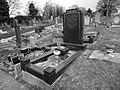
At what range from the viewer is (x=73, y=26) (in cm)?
525

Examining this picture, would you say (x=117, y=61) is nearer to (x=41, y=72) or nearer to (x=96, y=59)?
(x=96, y=59)

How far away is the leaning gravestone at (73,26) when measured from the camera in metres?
4.93

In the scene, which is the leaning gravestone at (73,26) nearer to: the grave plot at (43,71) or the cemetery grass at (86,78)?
the grave plot at (43,71)

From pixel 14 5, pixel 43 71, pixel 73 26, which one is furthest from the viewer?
pixel 14 5

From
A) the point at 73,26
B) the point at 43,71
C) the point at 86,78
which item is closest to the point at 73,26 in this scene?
the point at 73,26

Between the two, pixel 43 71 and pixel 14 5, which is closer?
pixel 43 71

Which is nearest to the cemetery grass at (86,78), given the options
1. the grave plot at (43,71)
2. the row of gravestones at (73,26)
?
the grave plot at (43,71)

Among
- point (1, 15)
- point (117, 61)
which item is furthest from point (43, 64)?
point (1, 15)

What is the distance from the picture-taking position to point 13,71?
370 cm

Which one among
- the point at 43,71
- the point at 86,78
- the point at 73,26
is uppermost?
the point at 73,26

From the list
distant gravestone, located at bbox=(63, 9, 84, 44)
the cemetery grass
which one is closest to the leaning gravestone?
distant gravestone, located at bbox=(63, 9, 84, 44)

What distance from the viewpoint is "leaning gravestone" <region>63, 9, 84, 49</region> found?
4926 mm

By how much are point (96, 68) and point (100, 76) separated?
0.47m

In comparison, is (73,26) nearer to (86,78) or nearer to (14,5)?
(86,78)
